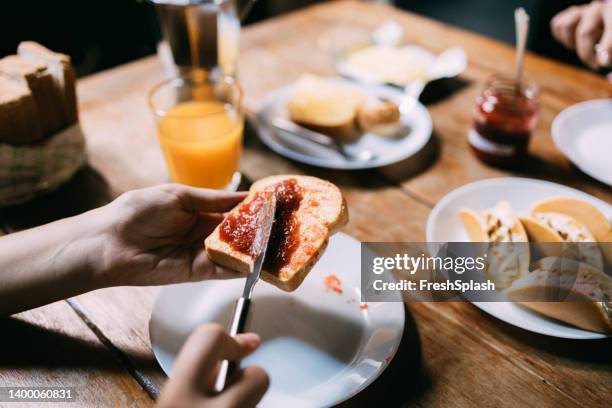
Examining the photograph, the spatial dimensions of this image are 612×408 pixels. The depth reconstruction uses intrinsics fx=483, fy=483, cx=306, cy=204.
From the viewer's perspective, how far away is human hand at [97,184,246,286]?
862mm

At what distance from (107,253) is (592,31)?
1.47 m

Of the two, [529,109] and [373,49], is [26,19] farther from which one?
[529,109]

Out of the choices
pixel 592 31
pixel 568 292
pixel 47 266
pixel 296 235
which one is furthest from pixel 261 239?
pixel 592 31

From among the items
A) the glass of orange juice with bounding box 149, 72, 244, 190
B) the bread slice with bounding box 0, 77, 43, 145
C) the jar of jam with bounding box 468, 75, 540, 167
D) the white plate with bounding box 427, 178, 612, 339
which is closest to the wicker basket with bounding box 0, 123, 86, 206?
the bread slice with bounding box 0, 77, 43, 145

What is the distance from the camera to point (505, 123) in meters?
1.20

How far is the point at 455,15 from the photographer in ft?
12.0

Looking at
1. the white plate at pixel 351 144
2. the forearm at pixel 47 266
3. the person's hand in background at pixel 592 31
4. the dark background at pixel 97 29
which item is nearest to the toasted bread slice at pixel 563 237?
the white plate at pixel 351 144

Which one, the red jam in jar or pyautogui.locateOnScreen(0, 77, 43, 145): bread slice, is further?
pyautogui.locateOnScreen(0, 77, 43, 145): bread slice

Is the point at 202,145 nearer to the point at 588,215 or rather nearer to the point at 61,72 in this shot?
the point at 61,72

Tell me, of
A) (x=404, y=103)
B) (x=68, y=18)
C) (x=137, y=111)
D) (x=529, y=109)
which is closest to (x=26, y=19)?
(x=68, y=18)

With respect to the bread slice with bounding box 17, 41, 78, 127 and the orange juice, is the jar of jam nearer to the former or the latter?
the orange juice

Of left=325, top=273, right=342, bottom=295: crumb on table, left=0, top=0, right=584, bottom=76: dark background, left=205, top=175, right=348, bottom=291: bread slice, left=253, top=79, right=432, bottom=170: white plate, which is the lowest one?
left=0, top=0, right=584, bottom=76: dark background

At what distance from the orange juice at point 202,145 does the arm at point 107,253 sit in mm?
220

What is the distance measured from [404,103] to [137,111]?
0.81 metres
